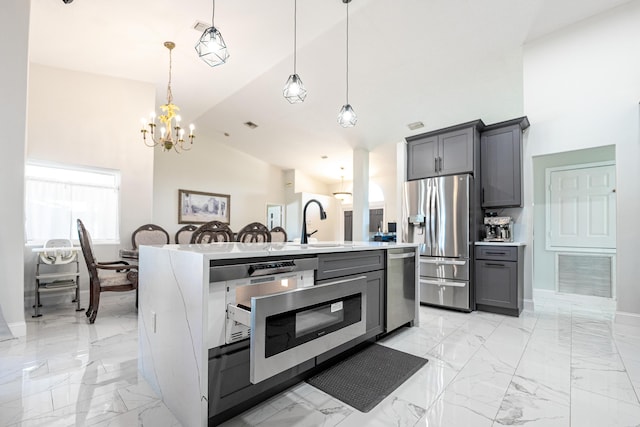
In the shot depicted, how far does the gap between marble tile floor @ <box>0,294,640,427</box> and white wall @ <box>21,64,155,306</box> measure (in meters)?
2.11

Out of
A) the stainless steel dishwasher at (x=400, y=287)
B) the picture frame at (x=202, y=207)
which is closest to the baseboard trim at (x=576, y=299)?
the stainless steel dishwasher at (x=400, y=287)

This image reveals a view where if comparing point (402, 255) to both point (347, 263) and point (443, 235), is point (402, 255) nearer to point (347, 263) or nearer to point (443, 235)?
point (347, 263)

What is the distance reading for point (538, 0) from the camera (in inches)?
117

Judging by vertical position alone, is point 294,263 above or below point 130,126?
below

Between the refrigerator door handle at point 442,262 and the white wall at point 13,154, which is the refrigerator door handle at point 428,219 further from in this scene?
the white wall at point 13,154

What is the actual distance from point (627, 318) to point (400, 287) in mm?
2505

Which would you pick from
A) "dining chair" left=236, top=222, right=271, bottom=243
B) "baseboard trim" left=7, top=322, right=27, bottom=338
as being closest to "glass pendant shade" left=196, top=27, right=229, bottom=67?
"dining chair" left=236, top=222, right=271, bottom=243

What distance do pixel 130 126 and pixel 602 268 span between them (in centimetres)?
714

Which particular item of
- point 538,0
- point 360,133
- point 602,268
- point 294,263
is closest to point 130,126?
point 360,133

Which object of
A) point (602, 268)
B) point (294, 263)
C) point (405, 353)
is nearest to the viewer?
point (294, 263)

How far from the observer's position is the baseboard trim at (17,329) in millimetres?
2584

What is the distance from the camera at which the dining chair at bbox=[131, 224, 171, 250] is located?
4.59 metres

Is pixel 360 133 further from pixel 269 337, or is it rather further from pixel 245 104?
pixel 269 337

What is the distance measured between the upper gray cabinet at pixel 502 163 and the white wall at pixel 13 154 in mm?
4899
